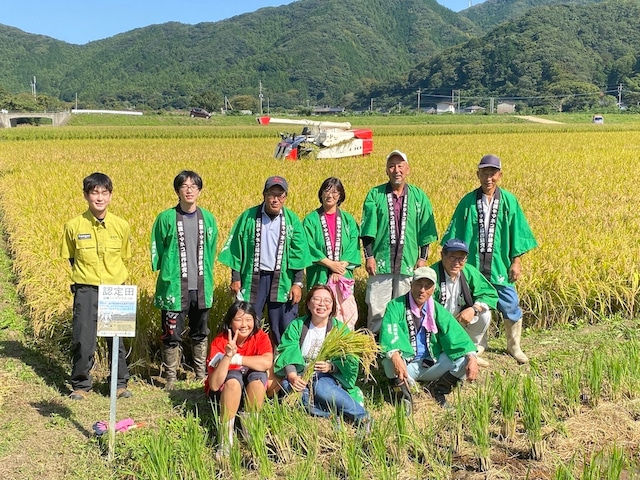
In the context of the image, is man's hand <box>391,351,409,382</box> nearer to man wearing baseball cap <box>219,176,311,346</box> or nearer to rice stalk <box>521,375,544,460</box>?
rice stalk <box>521,375,544,460</box>

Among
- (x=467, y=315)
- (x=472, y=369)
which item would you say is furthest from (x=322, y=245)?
(x=472, y=369)

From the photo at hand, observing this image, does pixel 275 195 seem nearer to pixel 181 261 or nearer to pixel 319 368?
pixel 181 261

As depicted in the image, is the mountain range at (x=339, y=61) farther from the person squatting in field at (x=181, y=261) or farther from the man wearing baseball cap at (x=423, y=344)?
the man wearing baseball cap at (x=423, y=344)

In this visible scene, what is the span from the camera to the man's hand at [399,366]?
147 inches

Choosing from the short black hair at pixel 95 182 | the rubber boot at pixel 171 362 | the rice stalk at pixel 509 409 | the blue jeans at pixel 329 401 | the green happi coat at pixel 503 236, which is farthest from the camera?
the green happi coat at pixel 503 236

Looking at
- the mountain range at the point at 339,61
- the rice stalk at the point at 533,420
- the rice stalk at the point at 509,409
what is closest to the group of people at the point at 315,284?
the rice stalk at the point at 509,409

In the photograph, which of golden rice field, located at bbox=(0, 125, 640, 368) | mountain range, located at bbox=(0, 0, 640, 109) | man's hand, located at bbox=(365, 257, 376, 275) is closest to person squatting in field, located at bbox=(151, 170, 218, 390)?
golden rice field, located at bbox=(0, 125, 640, 368)

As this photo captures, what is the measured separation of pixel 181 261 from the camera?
4336mm

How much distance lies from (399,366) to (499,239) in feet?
5.39

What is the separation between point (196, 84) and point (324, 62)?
35680mm

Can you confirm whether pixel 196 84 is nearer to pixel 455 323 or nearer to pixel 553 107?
pixel 553 107

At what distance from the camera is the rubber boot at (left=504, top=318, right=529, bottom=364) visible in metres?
4.79

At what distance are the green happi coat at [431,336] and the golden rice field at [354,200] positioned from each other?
1.77m

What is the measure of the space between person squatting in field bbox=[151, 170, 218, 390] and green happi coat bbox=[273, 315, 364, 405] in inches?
37.6
